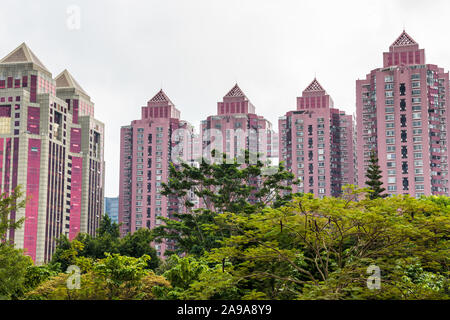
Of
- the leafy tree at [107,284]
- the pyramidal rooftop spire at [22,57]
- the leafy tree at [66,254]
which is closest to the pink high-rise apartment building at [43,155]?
the pyramidal rooftop spire at [22,57]

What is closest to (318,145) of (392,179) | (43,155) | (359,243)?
(392,179)

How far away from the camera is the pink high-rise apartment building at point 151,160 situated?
327ft

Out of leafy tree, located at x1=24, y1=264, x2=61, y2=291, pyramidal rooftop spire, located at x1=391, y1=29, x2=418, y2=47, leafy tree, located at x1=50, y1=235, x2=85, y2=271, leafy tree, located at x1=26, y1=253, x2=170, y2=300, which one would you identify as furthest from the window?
leafy tree, located at x1=24, y1=264, x2=61, y2=291

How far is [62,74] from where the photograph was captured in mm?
123250

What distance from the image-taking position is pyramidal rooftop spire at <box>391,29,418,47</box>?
8157 centimetres

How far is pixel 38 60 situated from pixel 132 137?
927 inches

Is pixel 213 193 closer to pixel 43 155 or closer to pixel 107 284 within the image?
pixel 107 284

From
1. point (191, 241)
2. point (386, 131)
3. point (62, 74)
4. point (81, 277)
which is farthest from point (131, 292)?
point (62, 74)

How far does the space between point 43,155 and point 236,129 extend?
33.4 m

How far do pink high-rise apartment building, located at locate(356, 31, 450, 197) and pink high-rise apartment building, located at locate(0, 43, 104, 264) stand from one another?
51419 mm

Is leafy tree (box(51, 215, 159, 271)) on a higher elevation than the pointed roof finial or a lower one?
lower

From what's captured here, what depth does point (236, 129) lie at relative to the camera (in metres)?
95.7

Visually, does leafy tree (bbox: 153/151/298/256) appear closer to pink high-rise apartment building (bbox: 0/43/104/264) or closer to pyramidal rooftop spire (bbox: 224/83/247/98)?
pink high-rise apartment building (bbox: 0/43/104/264)
